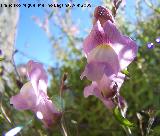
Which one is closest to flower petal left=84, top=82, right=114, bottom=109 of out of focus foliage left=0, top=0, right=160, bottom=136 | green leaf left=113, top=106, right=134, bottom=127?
green leaf left=113, top=106, right=134, bottom=127

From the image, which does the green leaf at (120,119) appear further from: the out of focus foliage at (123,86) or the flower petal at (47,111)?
the out of focus foliage at (123,86)

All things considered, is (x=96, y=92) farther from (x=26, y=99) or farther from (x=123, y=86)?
(x=123, y=86)

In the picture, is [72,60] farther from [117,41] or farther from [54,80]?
[117,41]

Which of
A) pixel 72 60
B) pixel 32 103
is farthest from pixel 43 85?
pixel 72 60

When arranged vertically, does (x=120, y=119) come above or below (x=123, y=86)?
above

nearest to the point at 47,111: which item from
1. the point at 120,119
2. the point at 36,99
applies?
the point at 36,99

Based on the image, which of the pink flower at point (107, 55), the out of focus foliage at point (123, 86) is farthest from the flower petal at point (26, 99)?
the out of focus foliage at point (123, 86)
